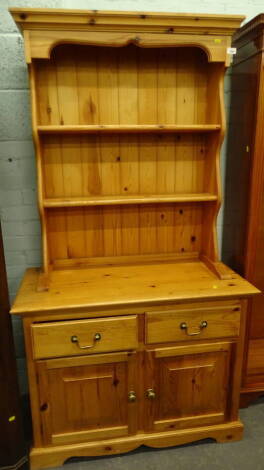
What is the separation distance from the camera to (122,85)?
1.73 metres

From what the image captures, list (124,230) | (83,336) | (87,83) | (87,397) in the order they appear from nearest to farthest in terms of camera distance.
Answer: (83,336)
(87,397)
(87,83)
(124,230)

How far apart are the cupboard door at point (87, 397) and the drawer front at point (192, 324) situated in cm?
18

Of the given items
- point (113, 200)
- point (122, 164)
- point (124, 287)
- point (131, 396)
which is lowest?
point (131, 396)

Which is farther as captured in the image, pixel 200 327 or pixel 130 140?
pixel 130 140

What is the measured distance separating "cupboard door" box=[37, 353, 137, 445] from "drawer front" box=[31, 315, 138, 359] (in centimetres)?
5

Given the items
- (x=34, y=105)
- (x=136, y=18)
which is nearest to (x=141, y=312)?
(x=34, y=105)

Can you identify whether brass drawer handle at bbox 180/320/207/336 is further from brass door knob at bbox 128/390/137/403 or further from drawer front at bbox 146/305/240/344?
brass door knob at bbox 128/390/137/403

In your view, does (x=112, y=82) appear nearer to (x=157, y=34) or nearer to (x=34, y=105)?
(x=157, y=34)

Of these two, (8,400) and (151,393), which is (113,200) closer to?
(151,393)

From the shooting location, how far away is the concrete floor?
5.33ft

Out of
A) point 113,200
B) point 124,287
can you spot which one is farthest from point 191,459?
point 113,200

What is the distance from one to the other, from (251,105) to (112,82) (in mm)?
713

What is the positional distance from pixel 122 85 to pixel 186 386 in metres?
Answer: 1.56

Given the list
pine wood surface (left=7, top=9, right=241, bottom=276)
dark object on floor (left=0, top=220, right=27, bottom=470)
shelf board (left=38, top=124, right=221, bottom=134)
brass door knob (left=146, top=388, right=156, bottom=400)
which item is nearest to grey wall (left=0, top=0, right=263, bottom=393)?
pine wood surface (left=7, top=9, right=241, bottom=276)
